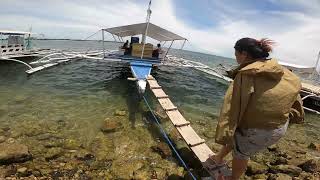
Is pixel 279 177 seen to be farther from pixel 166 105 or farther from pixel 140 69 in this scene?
pixel 140 69

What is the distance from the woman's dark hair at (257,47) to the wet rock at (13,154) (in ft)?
22.1

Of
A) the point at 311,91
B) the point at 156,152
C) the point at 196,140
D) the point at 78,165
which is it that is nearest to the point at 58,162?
the point at 78,165

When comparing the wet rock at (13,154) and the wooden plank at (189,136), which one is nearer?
the wet rock at (13,154)

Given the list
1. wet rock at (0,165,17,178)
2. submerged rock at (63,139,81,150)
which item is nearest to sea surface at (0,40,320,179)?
submerged rock at (63,139,81,150)

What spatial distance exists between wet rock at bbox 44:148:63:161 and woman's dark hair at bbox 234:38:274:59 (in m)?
6.48

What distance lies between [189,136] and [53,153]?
4183 mm

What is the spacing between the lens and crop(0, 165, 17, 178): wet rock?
276 inches

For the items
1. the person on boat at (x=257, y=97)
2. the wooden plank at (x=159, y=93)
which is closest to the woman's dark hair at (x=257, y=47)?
the person on boat at (x=257, y=97)

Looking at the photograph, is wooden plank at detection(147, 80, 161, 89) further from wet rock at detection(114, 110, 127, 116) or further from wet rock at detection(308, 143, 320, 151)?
wet rock at detection(308, 143, 320, 151)

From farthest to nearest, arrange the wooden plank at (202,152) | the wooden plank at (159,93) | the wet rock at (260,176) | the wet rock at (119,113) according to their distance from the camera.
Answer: the wet rock at (119,113) < the wooden plank at (159,93) < the wet rock at (260,176) < the wooden plank at (202,152)

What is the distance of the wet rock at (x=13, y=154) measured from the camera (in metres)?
7.54

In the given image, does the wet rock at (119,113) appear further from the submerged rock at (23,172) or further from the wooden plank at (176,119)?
the submerged rock at (23,172)

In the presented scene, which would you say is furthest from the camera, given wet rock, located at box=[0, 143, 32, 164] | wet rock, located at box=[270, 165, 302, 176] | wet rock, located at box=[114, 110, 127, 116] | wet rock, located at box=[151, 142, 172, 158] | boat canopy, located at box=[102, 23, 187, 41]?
boat canopy, located at box=[102, 23, 187, 41]

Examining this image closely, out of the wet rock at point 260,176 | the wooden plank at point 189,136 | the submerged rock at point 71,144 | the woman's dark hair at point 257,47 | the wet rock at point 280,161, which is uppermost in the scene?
the woman's dark hair at point 257,47
